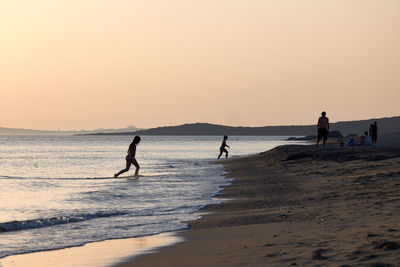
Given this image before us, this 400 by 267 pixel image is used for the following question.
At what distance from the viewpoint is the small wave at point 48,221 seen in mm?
11438

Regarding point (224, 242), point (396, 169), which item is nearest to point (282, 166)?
point (396, 169)

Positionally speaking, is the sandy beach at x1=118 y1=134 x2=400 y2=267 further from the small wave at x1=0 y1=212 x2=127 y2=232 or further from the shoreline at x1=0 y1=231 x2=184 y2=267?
the small wave at x1=0 y1=212 x2=127 y2=232

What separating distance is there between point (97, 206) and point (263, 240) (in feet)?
23.8

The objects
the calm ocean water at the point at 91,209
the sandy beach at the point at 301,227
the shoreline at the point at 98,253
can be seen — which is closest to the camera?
the sandy beach at the point at 301,227

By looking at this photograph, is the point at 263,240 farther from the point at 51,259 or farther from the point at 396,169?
the point at 396,169

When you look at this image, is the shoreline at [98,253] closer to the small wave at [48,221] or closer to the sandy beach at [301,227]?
the sandy beach at [301,227]

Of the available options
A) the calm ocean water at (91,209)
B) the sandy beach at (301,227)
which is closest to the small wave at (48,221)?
the calm ocean water at (91,209)

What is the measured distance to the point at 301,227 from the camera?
376 inches

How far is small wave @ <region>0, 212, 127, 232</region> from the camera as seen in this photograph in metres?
11.4

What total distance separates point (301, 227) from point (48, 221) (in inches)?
210

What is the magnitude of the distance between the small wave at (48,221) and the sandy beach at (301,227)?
239cm

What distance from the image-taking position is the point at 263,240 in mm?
8594

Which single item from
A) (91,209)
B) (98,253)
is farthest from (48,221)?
(98,253)

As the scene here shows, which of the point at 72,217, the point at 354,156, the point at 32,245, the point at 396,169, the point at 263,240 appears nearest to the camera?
the point at 263,240
